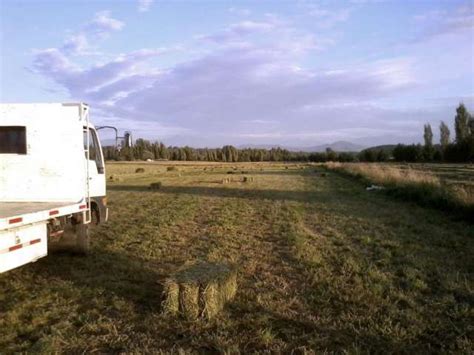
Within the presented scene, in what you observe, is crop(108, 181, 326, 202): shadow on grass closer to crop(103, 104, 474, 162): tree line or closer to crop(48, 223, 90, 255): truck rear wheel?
crop(48, 223, 90, 255): truck rear wheel

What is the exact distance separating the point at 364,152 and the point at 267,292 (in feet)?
374

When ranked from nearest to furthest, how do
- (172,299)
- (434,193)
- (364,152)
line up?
(172,299)
(434,193)
(364,152)

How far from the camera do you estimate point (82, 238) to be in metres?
8.51

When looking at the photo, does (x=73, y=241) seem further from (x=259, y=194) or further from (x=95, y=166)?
(x=259, y=194)

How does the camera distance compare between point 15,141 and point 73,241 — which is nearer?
point 15,141

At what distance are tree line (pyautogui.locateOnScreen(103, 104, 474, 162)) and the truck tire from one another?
43.4 m

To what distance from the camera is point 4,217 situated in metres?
5.76

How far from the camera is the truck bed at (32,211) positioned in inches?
230

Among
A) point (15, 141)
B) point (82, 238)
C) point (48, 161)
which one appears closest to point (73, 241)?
point (82, 238)

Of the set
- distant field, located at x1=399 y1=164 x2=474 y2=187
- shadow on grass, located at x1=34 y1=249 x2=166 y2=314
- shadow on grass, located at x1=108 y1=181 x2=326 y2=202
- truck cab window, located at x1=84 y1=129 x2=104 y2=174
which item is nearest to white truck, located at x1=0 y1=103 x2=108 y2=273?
shadow on grass, located at x1=34 y1=249 x2=166 y2=314

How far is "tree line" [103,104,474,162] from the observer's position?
8812 centimetres

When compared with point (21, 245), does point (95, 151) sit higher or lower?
higher

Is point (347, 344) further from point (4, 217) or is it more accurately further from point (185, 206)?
point (185, 206)

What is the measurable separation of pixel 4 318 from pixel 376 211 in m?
12.8
